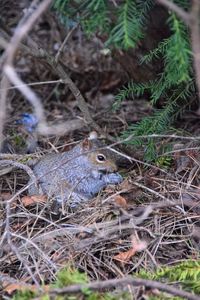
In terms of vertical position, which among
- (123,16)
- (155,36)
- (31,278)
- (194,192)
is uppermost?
(123,16)

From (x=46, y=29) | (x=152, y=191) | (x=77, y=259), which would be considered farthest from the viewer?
(x=46, y=29)

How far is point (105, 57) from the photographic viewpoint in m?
4.76

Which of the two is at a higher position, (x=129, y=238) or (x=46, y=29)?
(x=46, y=29)

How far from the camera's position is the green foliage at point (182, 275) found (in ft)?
8.19

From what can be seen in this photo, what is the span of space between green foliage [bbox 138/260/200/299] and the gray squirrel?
2.87ft

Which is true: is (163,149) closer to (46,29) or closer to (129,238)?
(129,238)

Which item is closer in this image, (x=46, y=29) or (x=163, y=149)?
(x=163, y=149)

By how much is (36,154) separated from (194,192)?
1102 mm

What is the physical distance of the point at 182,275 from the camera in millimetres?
2533

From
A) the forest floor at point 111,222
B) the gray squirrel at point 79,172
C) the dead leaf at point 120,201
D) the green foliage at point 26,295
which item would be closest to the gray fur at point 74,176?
the gray squirrel at point 79,172

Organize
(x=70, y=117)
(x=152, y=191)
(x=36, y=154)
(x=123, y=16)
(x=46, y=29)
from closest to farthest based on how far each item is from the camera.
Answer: (x=123, y=16)
(x=152, y=191)
(x=36, y=154)
(x=70, y=117)
(x=46, y=29)

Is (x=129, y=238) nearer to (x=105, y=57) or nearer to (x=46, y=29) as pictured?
(x=105, y=57)

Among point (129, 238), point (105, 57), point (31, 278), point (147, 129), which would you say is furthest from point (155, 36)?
point (31, 278)

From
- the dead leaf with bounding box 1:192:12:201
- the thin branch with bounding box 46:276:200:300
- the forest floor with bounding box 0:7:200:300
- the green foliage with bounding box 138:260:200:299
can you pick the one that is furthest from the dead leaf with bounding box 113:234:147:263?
the dead leaf with bounding box 1:192:12:201
